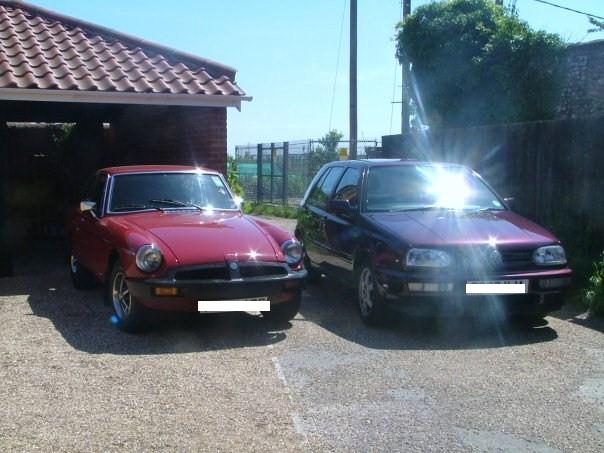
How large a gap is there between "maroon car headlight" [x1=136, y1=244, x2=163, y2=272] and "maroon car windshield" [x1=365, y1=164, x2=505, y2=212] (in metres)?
2.34

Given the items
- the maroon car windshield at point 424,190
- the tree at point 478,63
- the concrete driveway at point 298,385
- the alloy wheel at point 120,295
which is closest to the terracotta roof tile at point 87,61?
the maroon car windshield at point 424,190

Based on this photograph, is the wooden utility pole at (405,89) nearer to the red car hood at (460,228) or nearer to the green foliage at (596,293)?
the green foliage at (596,293)

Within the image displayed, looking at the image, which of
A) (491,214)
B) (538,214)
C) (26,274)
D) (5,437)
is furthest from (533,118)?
(5,437)

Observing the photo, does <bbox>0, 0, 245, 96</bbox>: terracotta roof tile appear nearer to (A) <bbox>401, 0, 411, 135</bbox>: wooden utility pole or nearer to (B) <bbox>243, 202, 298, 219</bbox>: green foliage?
(B) <bbox>243, 202, 298, 219</bbox>: green foliage

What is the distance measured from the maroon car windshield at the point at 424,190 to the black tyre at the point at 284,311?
4.38 ft

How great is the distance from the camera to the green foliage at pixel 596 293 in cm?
785

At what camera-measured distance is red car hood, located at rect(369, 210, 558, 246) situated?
22.4 feet

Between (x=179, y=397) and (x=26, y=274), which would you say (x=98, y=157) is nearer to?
(x=26, y=274)

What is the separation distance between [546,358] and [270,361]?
2.28 m

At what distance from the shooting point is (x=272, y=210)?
21250 millimetres

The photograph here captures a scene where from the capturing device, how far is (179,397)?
5.16 meters

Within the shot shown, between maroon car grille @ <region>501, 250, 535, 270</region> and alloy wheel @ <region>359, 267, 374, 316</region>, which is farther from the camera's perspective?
alloy wheel @ <region>359, 267, 374, 316</region>

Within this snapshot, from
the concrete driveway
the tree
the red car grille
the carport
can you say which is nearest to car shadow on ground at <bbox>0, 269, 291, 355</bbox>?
the concrete driveway

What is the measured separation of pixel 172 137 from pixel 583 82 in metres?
9.82
